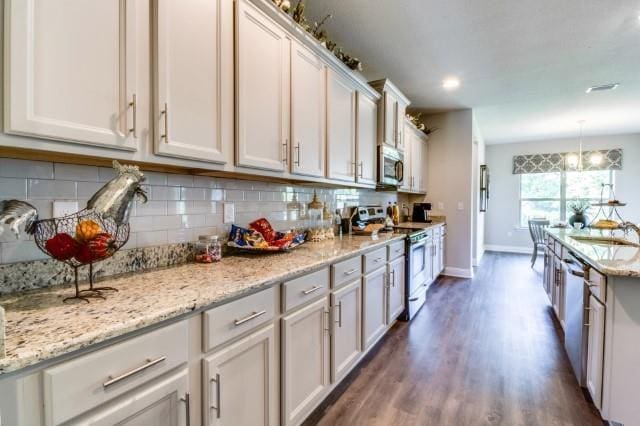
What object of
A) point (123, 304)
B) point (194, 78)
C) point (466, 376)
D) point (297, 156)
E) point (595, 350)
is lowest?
point (466, 376)

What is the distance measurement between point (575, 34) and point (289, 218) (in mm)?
2848

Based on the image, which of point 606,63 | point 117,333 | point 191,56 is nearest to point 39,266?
point 117,333

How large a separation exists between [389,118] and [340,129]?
0.98m

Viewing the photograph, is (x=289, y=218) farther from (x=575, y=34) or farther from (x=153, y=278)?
(x=575, y=34)

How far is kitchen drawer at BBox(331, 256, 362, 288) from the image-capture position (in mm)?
1798

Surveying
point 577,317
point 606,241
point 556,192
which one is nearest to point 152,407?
point 577,317

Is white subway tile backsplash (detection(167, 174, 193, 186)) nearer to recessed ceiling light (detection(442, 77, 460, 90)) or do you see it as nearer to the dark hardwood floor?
the dark hardwood floor

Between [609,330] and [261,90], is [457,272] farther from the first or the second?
[261,90]

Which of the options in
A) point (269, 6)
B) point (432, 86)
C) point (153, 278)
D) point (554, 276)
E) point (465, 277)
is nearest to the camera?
point (153, 278)

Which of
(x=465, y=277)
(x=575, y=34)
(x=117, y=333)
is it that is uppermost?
(x=575, y=34)

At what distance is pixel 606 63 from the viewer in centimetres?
320

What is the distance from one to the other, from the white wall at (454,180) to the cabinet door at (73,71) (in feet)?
15.5

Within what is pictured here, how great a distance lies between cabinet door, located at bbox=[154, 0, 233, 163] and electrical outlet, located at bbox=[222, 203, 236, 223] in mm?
448

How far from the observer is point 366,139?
2898 millimetres
